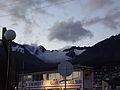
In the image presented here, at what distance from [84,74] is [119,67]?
95.4m

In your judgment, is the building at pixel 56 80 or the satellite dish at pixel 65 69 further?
the building at pixel 56 80

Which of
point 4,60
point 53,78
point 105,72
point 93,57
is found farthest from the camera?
point 93,57

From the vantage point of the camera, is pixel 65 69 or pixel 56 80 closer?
pixel 65 69

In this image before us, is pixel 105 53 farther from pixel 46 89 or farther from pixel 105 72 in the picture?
pixel 46 89

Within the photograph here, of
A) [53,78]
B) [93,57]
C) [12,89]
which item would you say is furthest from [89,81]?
[93,57]

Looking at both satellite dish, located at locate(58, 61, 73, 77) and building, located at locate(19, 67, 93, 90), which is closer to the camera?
satellite dish, located at locate(58, 61, 73, 77)

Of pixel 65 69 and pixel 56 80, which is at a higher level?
pixel 56 80

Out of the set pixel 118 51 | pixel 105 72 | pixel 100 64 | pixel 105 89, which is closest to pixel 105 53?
pixel 118 51

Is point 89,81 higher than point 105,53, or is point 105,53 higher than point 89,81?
point 105,53

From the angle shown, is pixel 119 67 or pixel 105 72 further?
pixel 119 67

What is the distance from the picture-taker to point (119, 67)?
15950 cm

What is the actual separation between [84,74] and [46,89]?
34.6 feet

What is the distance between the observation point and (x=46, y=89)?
2879 inches

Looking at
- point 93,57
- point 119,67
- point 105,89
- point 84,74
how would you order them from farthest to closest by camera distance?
point 93,57, point 119,67, point 105,89, point 84,74
